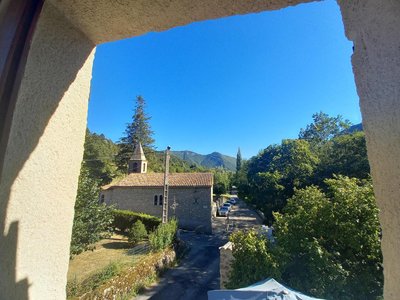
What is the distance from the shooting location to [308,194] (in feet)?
29.7

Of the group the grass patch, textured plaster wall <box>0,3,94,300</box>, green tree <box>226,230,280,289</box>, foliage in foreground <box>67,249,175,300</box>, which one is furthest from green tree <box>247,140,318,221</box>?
textured plaster wall <box>0,3,94,300</box>

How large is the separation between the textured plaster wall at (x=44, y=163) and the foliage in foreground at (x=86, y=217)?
36.6 ft

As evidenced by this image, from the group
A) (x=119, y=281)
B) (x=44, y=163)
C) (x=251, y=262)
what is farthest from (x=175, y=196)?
(x=44, y=163)

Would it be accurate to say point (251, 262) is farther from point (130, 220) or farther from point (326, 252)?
point (130, 220)

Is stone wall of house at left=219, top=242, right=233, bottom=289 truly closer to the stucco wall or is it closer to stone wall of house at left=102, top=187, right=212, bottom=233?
the stucco wall

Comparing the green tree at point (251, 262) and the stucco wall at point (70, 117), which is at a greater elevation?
the stucco wall at point (70, 117)

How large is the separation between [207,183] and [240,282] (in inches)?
732

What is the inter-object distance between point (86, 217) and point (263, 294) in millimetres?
9411

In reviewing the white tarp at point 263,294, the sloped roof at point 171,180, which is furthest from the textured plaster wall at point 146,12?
the sloped roof at point 171,180

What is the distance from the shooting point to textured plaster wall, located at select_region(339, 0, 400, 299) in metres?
0.68

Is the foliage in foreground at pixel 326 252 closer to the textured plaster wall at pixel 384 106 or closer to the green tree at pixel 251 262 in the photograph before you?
the green tree at pixel 251 262

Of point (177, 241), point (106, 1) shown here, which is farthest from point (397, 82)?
point (177, 241)

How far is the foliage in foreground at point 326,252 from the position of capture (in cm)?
654

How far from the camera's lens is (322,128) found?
38844mm
